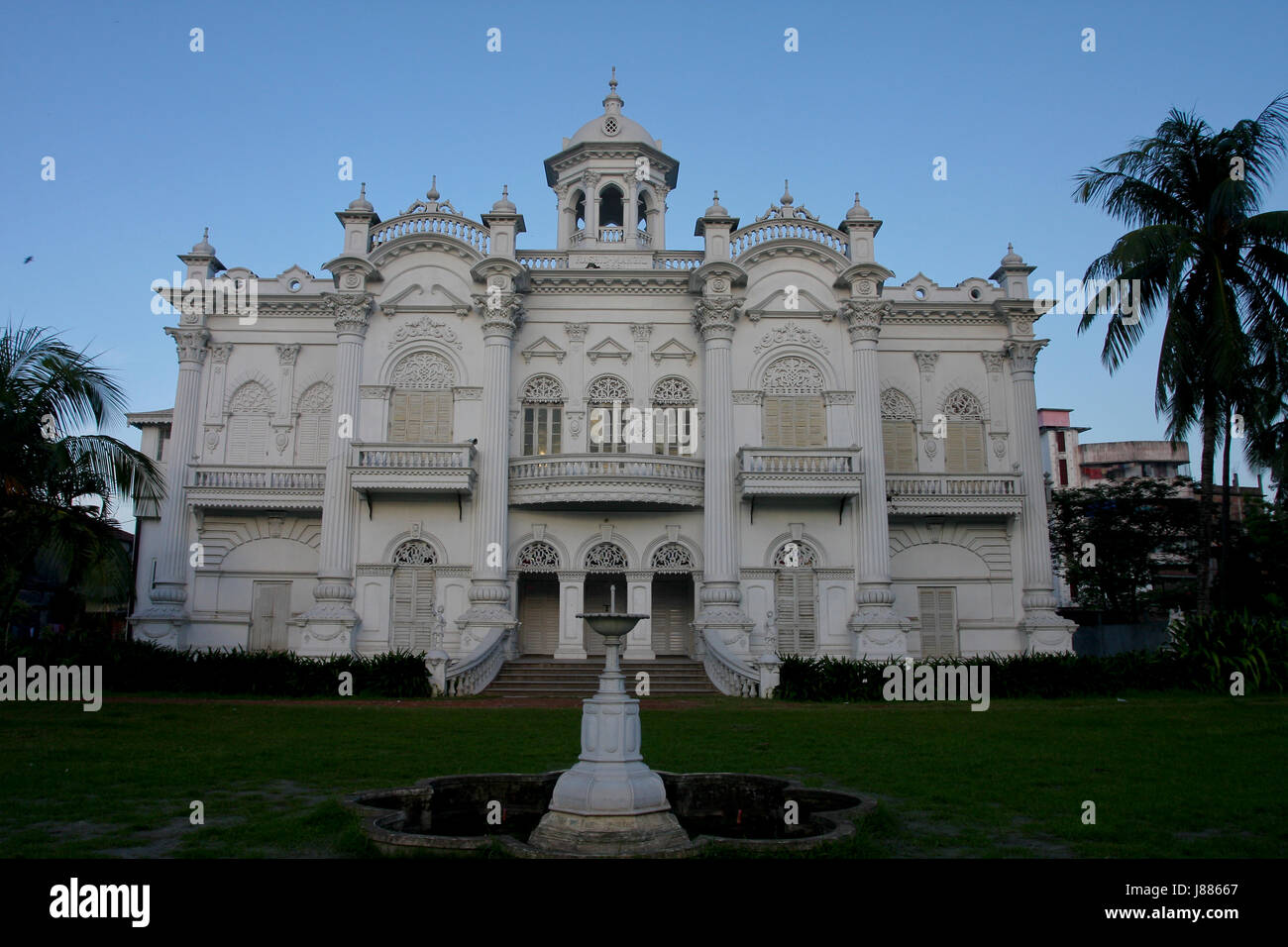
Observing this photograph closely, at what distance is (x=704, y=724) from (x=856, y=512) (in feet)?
38.5

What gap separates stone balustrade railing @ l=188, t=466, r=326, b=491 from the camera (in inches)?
1059

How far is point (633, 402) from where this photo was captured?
27.5 metres

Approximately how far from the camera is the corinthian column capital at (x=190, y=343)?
91.5ft

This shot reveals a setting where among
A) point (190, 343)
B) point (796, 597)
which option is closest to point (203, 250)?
point (190, 343)

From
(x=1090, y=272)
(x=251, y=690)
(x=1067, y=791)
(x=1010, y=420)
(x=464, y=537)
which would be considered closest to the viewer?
(x=1067, y=791)

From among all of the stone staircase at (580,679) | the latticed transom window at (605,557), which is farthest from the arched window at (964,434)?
the stone staircase at (580,679)

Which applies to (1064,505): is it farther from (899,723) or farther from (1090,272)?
(899,723)

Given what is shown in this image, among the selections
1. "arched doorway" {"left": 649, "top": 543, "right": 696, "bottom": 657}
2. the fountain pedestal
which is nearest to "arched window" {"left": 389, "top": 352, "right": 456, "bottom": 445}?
"arched doorway" {"left": 649, "top": 543, "right": 696, "bottom": 657}

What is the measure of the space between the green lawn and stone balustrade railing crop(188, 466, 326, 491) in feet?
28.5

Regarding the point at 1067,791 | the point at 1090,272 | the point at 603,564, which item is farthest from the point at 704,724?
the point at 1090,272

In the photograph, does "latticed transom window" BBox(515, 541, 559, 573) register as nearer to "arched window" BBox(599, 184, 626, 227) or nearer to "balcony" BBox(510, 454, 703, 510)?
"balcony" BBox(510, 454, 703, 510)

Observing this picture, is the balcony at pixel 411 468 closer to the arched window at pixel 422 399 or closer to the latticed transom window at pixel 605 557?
the arched window at pixel 422 399

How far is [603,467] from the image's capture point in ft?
83.4
